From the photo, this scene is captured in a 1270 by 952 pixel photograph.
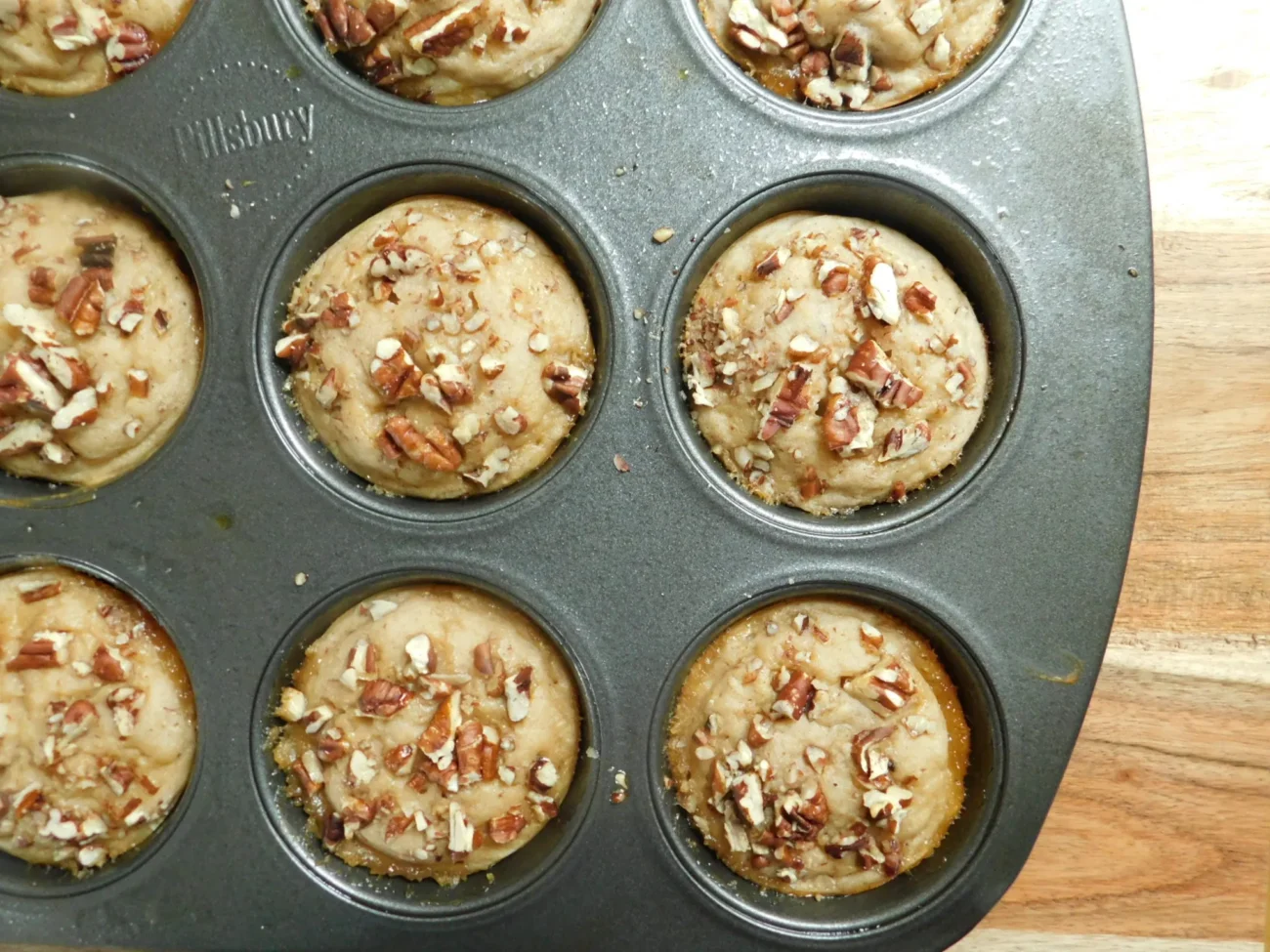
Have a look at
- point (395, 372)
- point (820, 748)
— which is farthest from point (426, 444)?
point (820, 748)

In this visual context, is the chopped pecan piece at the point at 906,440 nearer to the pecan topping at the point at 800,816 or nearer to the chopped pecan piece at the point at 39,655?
the pecan topping at the point at 800,816

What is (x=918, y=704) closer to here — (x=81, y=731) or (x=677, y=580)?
(x=677, y=580)

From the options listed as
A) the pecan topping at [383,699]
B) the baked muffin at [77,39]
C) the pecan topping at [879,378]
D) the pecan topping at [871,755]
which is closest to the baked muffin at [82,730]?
the pecan topping at [383,699]

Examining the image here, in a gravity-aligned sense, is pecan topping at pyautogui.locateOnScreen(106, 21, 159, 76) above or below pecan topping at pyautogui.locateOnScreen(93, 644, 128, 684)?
above

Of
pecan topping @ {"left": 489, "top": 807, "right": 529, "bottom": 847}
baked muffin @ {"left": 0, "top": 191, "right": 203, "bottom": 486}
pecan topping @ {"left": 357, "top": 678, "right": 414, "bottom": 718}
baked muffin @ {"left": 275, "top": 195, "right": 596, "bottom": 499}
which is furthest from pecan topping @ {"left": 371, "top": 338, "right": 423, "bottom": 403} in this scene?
pecan topping @ {"left": 489, "top": 807, "right": 529, "bottom": 847}

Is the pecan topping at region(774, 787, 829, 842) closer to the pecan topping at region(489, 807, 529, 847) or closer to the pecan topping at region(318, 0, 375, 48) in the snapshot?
the pecan topping at region(489, 807, 529, 847)

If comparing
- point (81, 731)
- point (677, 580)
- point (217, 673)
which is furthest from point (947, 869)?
point (81, 731)

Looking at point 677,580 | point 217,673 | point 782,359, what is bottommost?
point 217,673
